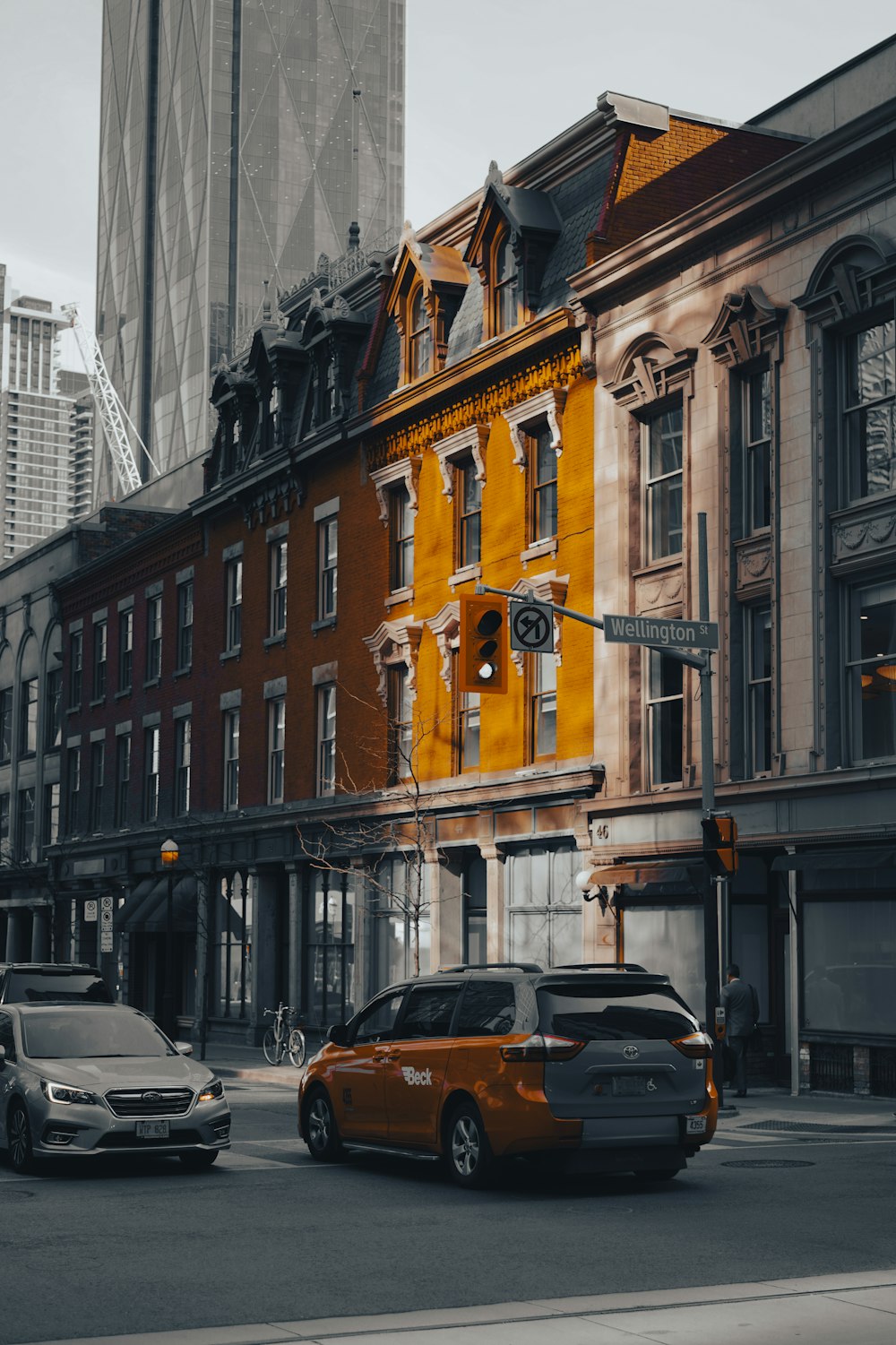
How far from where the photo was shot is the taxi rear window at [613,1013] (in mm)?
13953

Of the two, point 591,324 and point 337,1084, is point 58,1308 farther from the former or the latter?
point 591,324

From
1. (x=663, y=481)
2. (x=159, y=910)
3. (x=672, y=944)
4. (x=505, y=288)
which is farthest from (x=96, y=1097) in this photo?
(x=159, y=910)

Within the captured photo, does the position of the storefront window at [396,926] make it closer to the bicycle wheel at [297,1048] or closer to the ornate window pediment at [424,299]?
the bicycle wheel at [297,1048]

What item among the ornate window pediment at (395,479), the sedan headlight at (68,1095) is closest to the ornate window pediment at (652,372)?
the ornate window pediment at (395,479)

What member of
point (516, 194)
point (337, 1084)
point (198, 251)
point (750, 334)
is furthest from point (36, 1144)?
point (198, 251)

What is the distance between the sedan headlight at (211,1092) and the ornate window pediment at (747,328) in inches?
552

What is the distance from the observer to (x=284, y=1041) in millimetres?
32250

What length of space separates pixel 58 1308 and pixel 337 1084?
265 inches

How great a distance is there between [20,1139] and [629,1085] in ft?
17.9

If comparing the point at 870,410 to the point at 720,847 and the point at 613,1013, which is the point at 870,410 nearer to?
the point at 720,847

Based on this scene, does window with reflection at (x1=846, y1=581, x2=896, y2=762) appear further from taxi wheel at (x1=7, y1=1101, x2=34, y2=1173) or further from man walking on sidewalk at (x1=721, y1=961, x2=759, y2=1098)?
taxi wheel at (x1=7, y1=1101, x2=34, y2=1173)

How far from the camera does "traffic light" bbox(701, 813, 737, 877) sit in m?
20.6

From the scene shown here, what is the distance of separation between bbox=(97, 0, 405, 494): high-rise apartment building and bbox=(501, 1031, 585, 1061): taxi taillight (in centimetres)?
13158

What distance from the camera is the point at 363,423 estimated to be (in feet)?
118
